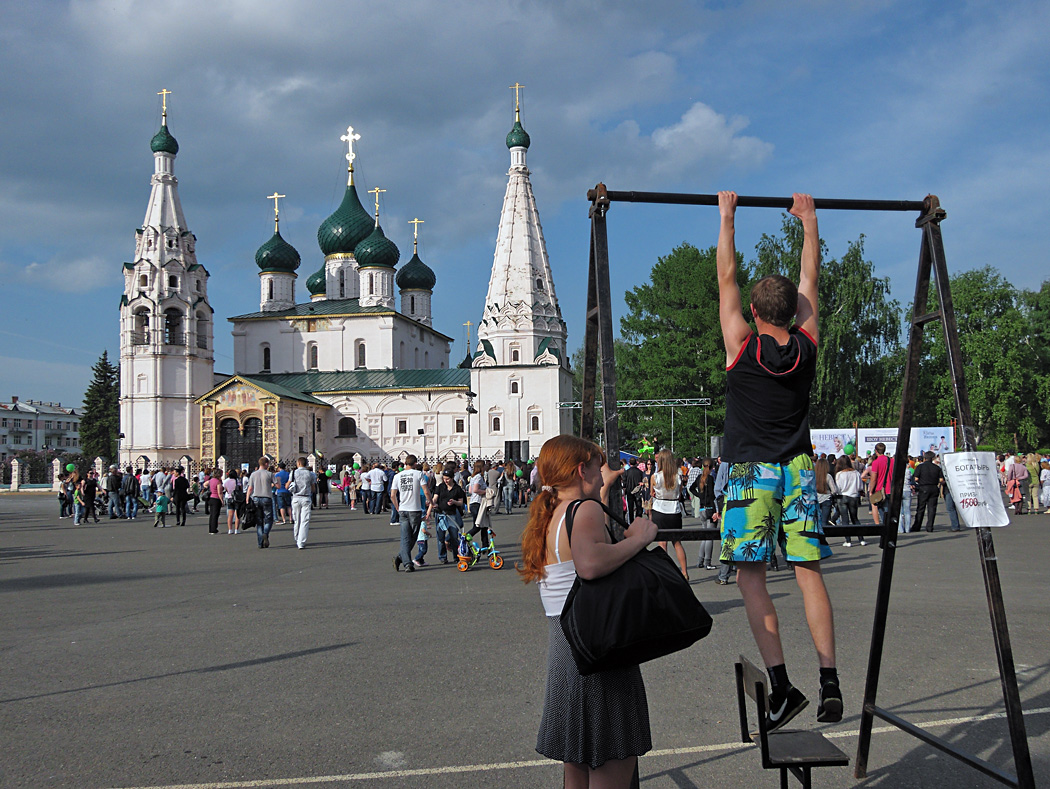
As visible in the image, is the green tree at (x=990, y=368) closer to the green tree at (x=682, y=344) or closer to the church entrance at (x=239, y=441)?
the green tree at (x=682, y=344)

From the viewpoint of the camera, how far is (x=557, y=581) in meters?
3.52

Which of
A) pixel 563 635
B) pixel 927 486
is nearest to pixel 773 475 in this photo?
pixel 563 635

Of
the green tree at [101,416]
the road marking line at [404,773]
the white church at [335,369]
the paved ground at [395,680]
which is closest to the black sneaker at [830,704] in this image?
the paved ground at [395,680]

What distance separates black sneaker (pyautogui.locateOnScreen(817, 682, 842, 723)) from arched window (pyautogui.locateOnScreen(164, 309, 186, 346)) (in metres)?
67.7

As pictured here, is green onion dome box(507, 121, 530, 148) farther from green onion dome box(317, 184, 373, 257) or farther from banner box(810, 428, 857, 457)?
banner box(810, 428, 857, 457)

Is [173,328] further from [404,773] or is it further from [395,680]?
[404,773]

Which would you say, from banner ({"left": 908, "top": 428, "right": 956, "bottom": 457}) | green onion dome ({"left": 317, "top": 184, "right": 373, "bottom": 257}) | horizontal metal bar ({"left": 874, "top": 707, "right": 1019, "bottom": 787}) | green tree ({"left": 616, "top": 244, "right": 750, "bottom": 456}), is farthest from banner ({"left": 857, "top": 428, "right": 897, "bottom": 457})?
green onion dome ({"left": 317, "top": 184, "right": 373, "bottom": 257})

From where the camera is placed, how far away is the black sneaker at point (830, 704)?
3473 millimetres

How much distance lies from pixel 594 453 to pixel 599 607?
0.68 meters

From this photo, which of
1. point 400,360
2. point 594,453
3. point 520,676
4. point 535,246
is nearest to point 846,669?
point 520,676

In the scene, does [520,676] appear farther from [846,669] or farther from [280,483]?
[280,483]

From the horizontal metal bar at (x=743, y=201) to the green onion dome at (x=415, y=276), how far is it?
83.0m

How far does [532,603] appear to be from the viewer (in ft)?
33.8

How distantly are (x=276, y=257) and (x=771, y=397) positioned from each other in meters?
82.3
